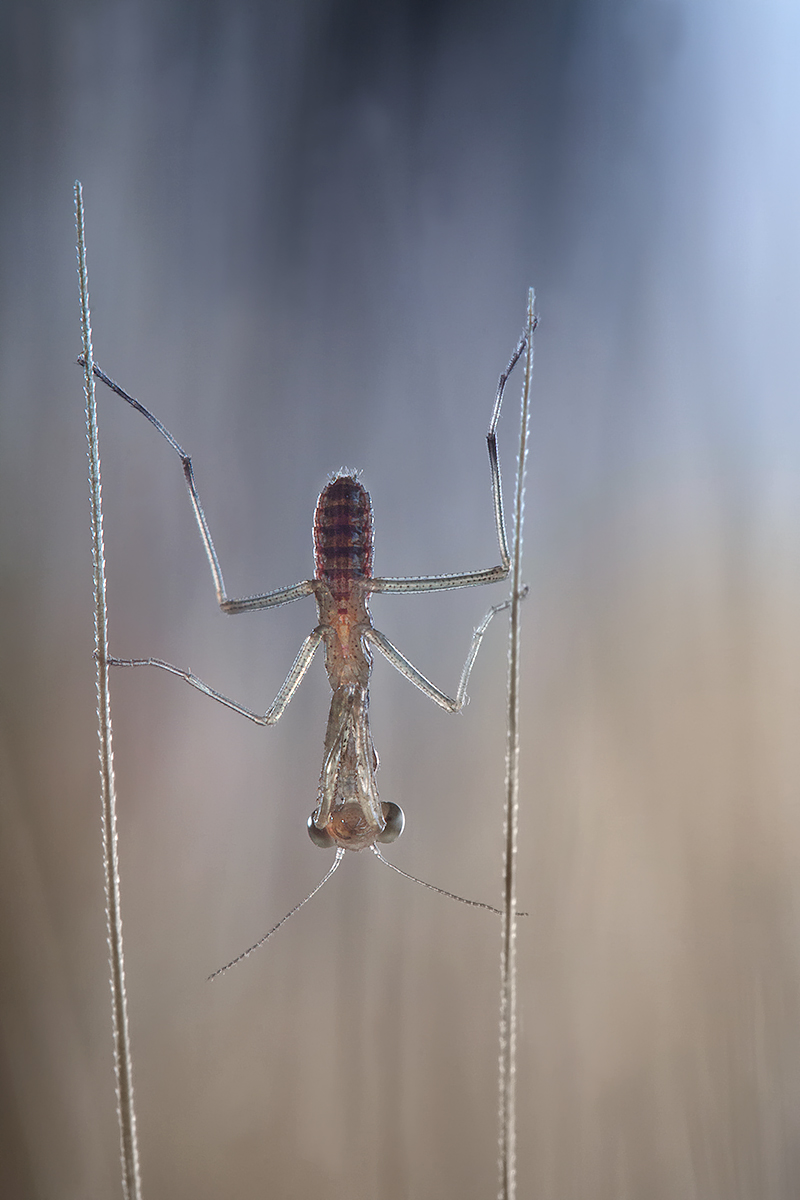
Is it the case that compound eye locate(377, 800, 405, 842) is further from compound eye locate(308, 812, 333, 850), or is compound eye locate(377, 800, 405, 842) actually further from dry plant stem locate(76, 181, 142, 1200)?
dry plant stem locate(76, 181, 142, 1200)

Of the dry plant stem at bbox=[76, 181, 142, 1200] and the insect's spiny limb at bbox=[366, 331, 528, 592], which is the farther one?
the insect's spiny limb at bbox=[366, 331, 528, 592]

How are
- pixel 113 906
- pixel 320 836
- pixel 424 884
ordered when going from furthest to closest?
pixel 424 884 → pixel 320 836 → pixel 113 906

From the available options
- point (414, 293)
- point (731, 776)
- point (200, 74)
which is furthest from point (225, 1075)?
point (200, 74)

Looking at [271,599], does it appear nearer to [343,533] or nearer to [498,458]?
[343,533]

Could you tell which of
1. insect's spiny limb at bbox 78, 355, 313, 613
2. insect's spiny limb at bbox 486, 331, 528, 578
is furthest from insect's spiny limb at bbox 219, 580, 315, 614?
insect's spiny limb at bbox 486, 331, 528, 578

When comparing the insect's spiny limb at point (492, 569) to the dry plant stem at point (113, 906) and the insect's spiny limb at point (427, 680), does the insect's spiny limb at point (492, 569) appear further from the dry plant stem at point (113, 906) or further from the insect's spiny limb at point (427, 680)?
the dry plant stem at point (113, 906)

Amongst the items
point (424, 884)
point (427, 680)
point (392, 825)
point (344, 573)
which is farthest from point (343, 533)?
point (424, 884)
